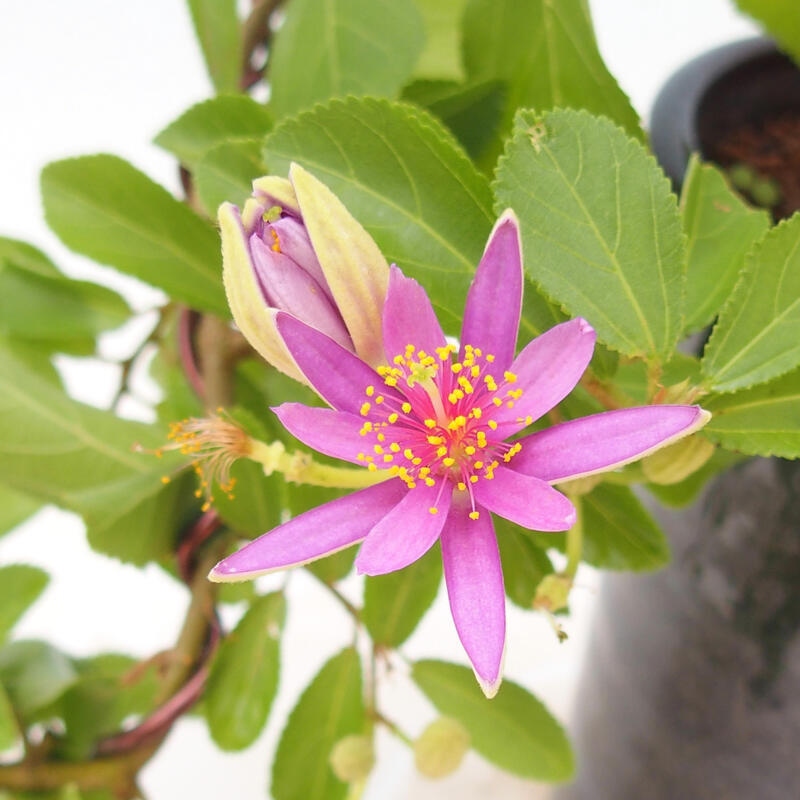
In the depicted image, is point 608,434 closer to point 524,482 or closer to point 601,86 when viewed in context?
point 524,482

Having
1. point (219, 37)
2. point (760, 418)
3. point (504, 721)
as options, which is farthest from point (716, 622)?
point (219, 37)

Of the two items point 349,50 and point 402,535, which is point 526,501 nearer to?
point 402,535

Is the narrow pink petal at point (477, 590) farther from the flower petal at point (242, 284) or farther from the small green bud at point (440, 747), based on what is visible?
the small green bud at point (440, 747)

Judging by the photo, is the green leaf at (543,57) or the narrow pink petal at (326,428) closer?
the narrow pink petal at (326,428)

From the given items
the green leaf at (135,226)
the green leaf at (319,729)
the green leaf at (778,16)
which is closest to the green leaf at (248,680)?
the green leaf at (319,729)

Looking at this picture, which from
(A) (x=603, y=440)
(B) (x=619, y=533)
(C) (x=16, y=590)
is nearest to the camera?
(A) (x=603, y=440)

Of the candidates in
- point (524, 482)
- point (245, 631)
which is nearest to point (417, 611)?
point (245, 631)
